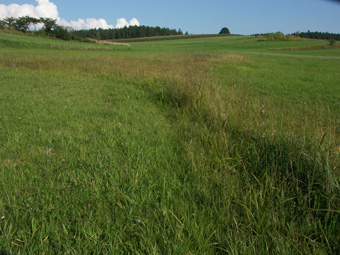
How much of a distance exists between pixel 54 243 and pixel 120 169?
1125 mm

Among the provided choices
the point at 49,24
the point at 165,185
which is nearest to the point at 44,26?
the point at 49,24

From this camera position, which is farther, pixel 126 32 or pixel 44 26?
pixel 126 32

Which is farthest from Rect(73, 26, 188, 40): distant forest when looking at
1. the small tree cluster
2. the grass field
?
the grass field

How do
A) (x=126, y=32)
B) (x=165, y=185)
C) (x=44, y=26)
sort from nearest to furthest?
1. (x=165, y=185)
2. (x=44, y=26)
3. (x=126, y=32)

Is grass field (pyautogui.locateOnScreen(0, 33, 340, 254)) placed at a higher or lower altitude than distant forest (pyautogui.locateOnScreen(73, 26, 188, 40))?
lower

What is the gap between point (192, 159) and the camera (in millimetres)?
2922

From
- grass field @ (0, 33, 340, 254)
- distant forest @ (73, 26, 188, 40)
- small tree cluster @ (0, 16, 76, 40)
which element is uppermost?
distant forest @ (73, 26, 188, 40)

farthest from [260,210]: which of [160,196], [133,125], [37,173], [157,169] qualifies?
[133,125]

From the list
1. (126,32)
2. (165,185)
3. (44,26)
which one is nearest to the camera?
(165,185)

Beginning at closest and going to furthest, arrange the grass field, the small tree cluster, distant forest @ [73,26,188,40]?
the grass field
the small tree cluster
distant forest @ [73,26,188,40]

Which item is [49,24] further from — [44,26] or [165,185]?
[165,185]

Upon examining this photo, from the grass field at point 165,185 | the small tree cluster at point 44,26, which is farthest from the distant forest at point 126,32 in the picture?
the grass field at point 165,185

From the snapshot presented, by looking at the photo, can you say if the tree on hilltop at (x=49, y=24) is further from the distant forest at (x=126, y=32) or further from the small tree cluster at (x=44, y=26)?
the distant forest at (x=126, y=32)

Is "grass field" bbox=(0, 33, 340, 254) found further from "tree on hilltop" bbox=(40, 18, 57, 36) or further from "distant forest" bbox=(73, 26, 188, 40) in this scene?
"distant forest" bbox=(73, 26, 188, 40)
